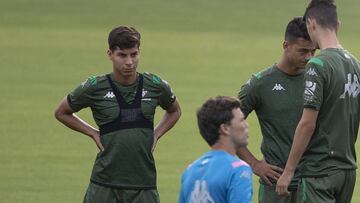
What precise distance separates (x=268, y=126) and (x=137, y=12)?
17.1 metres

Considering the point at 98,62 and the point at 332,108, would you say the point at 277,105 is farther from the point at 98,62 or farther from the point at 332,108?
the point at 98,62

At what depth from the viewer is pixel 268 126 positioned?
842cm

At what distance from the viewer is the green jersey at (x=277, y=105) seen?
8344 millimetres

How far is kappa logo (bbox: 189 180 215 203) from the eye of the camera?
6500mm

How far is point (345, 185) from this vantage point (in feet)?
25.8

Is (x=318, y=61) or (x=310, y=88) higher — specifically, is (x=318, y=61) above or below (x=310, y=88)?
above

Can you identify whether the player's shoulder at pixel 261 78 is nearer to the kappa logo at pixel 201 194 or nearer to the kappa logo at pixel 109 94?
the kappa logo at pixel 109 94

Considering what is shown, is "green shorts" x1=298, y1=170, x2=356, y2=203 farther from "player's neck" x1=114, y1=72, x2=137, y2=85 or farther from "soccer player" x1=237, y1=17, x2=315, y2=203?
"player's neck" x1=114, y1=72, x2=137, y2=85

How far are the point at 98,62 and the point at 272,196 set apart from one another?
12148mm

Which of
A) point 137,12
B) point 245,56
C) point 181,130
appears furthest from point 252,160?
point 137,12

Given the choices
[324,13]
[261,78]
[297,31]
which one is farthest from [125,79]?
[324,13]

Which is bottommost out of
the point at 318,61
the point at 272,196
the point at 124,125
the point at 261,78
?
the point at 272,196

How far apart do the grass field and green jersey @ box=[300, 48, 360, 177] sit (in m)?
4.35

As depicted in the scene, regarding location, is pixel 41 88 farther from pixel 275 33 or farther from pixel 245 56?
pixel 275 33
